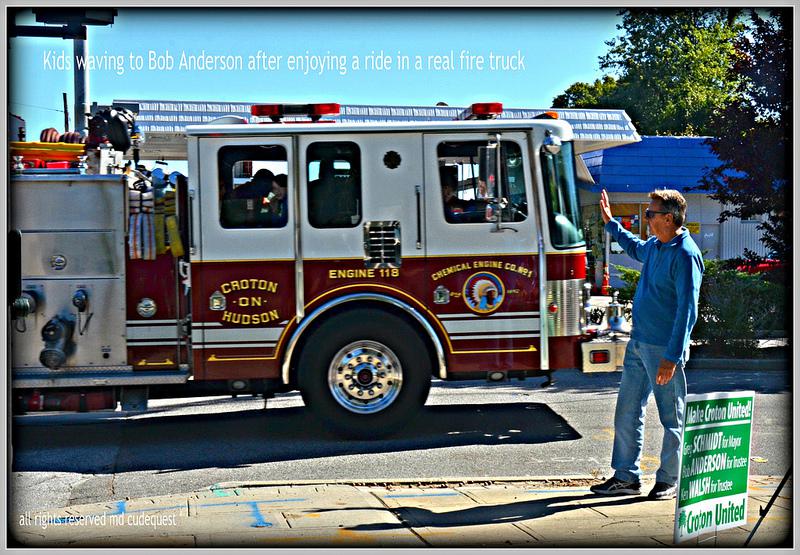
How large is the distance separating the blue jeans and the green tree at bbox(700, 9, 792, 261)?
8.24m

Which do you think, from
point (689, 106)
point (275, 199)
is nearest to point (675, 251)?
point (275, 199)

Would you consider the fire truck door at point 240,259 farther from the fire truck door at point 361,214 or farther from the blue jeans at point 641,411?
the blue jeans at point 641,411

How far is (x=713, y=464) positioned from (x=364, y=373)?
3659 millimetres

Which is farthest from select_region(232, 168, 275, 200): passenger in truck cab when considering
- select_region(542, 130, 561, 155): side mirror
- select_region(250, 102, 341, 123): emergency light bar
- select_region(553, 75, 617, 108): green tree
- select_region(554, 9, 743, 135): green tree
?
select_region(553, 75, 617, 108): green tree

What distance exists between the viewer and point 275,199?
8508mm

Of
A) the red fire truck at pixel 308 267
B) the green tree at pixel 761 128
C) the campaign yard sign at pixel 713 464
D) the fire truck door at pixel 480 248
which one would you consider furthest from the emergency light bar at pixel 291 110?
the green tree at pixel 761 128

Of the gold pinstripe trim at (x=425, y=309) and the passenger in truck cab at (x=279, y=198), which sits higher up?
the passenger in truck cab at (x=279, y=198)

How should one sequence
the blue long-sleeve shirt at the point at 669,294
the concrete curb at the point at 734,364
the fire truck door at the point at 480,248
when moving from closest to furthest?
1. the blue long-sleeve shirt at the point at 669,294
2. the fire truck door at the point at 480,248
3. the concrete curb at the point at 734,364

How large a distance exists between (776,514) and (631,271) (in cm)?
911

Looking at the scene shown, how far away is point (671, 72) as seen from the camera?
26109 mm

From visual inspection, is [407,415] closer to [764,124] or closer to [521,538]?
[521,538]

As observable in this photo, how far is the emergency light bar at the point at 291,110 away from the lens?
28.1ft

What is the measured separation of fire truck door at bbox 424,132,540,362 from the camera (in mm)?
8516

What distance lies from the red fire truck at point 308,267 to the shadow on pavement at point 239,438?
400mm
